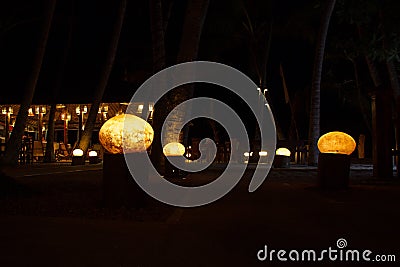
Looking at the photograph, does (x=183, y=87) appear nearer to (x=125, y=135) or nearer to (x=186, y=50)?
(x=186, y=50)

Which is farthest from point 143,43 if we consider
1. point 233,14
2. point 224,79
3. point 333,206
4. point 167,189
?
point 333,206

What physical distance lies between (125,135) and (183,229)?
11.0ft

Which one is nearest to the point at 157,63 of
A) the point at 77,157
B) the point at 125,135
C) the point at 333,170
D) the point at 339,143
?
the point at 339,143

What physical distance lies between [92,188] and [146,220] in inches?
191

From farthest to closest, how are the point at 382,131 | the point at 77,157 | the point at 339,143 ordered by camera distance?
1. the point at 77,157
2. the point at 382,131
3. the point at 339,143

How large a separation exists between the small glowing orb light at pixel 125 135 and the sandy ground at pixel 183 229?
1.00 meters

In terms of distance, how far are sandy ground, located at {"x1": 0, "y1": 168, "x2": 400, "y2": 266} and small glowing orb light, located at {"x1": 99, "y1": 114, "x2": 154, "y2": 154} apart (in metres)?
1.00

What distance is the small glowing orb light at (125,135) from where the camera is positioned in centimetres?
942

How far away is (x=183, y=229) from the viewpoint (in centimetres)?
651

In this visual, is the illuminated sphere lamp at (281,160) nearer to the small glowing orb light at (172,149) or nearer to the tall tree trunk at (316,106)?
the tall tree trunk at (316,106)

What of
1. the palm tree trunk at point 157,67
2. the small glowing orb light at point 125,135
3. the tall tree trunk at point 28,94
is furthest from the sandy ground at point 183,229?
the tall tree trunk at point 28,94

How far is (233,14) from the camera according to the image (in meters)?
29.5

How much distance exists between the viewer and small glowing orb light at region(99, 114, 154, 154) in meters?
9.42

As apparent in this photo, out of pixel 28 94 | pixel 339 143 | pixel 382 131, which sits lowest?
pixel 339 143
